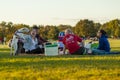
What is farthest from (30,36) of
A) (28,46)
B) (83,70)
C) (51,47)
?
(83,70)

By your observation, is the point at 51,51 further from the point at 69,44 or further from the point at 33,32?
the point at 33,32

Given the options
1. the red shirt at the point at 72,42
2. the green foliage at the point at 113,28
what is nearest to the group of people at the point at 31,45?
the red shirt at the point at 72,42

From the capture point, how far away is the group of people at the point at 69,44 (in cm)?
2097

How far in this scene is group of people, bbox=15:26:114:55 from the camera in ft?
68.8

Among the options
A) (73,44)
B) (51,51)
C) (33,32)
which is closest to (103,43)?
(73,44)

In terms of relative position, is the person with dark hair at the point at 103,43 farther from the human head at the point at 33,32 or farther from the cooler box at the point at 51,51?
the human head at the point at 33,32

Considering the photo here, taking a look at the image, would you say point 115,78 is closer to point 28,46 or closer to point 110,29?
point 28,46

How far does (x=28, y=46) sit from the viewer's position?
21.8 metres

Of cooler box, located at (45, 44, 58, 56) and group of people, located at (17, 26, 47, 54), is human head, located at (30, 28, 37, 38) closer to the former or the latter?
group of people, located at (17, 26, 47, 54)

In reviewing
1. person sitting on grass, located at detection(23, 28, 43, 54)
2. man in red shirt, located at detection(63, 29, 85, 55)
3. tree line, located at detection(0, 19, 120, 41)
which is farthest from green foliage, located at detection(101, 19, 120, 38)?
man in red shirt, located at detection(63, 29, 85, 55)

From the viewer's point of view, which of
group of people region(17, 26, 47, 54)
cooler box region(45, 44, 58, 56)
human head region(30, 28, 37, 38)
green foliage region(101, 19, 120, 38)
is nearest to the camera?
cooler box region(45, 44, 58, 56)

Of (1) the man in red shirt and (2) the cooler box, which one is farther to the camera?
(1) the man in red shirt

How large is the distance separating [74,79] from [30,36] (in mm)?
12331

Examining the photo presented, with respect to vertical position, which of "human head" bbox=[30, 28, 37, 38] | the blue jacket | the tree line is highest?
the tree line
